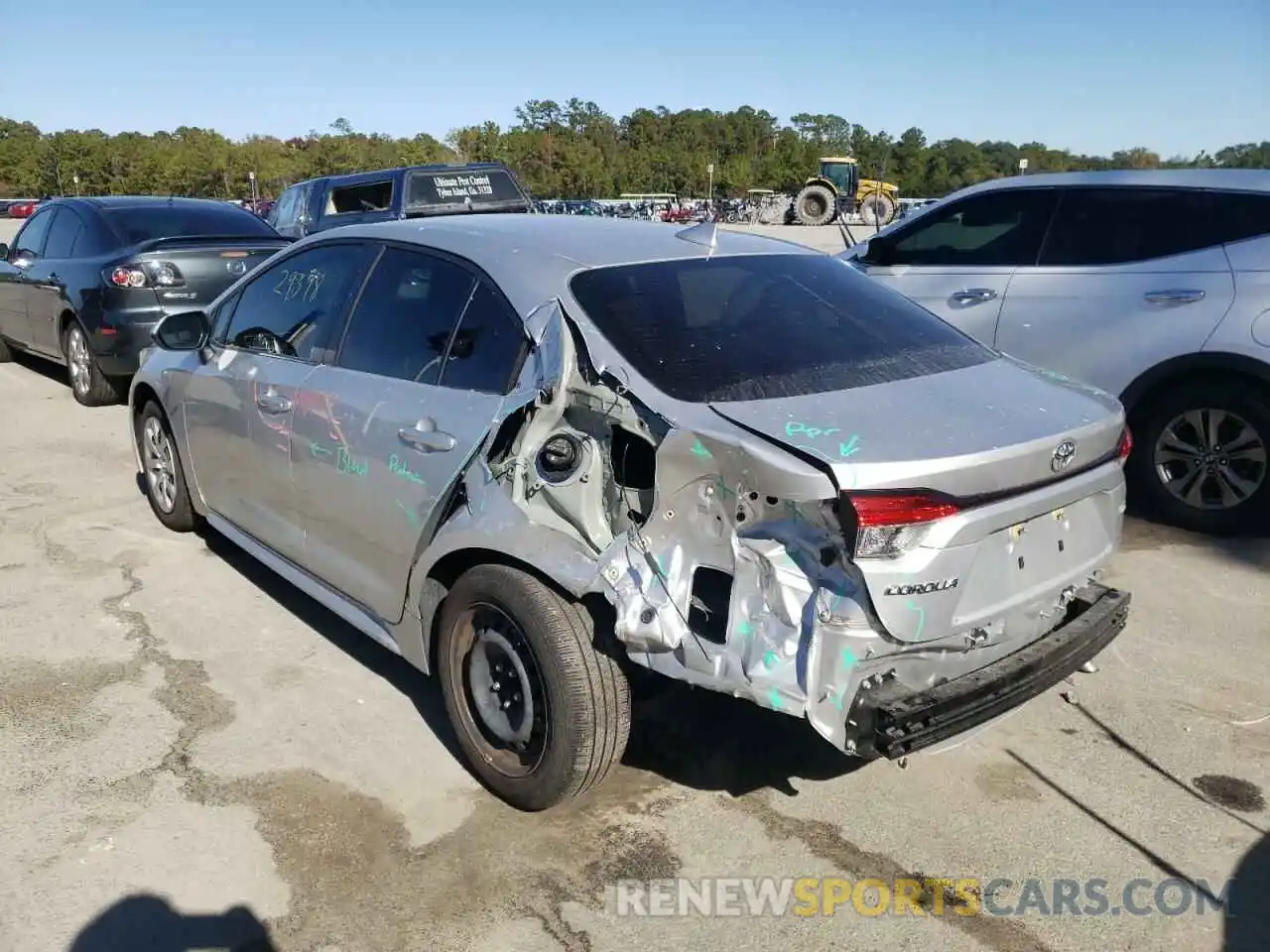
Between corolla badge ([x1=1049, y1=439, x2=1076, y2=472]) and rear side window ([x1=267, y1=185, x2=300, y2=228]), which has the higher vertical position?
rear side window ([x1=267, y1=185, x2=300, y2=228])

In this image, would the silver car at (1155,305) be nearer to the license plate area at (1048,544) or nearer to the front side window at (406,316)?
the license plate area at (1048,544)

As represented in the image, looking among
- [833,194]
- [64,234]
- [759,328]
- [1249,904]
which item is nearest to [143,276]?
[64,234]

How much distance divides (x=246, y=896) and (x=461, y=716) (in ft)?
2.61

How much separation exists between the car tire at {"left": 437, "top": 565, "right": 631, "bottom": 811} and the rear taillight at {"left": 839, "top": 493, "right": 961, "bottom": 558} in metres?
0.83

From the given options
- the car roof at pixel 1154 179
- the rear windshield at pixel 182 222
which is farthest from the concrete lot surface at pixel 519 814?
the rear windshield at pixel 182 222

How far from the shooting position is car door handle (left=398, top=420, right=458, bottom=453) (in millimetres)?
3129

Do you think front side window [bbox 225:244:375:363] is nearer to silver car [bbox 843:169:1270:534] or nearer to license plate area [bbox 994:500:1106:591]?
license plate area [bbox 994:500:1106:591]

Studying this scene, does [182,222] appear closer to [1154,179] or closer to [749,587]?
[1154,179]

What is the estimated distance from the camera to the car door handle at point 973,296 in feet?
20.0

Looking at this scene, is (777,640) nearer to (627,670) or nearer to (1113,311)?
(627,670)

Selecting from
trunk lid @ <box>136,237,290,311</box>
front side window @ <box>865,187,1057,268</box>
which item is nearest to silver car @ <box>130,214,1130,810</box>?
front side window @ <box>865,187,1057,268</box>

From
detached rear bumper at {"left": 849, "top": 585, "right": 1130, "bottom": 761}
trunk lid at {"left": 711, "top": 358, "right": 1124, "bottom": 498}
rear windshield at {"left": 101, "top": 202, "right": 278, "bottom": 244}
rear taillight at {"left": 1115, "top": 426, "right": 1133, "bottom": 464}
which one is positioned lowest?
detached rear bumper at {"left": 849, "top": 585, "right": 1130, "bottom": 761}

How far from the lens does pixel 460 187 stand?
1229 centimetres

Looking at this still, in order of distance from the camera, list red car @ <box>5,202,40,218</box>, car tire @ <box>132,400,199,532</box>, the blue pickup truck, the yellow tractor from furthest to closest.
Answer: red car @ <box>5,202,40,218</box> → the yellow tractor → the blue pickup truck → car tire @ <box>132,400,199,532</box>
